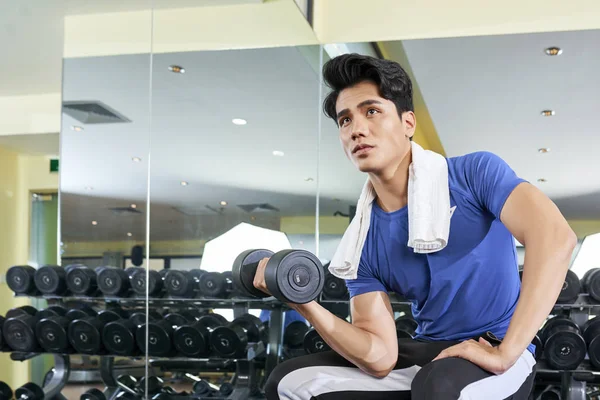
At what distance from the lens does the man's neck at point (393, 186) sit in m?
1.55

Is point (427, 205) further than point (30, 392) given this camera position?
No

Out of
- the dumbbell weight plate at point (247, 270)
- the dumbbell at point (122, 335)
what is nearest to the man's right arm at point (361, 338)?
the dumbbell weight plate at point (247, 270)

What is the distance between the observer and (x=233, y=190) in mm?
3500

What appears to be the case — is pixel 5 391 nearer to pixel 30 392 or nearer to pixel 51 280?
pixel 30 392

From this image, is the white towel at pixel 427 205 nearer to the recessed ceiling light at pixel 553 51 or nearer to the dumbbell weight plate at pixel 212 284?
the dumbbell weight plate at pixel 212 284

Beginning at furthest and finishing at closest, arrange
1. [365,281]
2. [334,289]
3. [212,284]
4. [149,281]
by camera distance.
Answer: [334,289], [212,284], [149,281], [365,281]

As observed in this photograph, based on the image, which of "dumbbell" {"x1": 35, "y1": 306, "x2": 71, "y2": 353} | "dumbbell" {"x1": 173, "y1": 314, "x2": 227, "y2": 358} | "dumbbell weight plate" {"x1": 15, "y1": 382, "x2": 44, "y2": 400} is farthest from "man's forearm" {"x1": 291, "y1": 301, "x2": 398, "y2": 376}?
"dumbbell" {"x1": 173, "y1": 314, "x2": 227, "y2": 358}

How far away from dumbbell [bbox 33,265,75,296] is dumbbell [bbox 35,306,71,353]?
197 mm

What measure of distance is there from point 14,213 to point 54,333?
0.87 meters

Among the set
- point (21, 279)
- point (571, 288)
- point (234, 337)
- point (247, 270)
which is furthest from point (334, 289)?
point (247, 270)

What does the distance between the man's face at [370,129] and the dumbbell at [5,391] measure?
5.76ft

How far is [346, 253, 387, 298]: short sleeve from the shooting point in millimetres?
1608

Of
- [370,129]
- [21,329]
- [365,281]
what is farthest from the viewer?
[21,329]

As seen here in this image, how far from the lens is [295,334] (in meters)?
3.89
